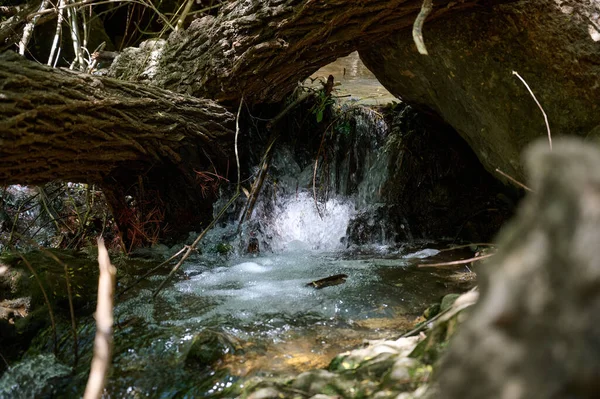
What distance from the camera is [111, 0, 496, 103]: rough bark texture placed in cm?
409

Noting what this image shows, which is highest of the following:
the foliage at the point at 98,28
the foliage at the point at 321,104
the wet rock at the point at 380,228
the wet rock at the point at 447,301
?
the foliage at the point at 98,28

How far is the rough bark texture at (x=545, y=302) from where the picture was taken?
771mm

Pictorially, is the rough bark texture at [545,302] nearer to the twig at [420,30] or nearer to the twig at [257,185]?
the twig at [420,30]

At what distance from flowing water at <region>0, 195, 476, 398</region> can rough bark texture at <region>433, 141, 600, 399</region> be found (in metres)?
1.87

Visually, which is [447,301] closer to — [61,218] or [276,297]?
[276,297]

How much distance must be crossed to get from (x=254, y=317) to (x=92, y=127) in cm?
163

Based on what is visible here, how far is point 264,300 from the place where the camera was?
368cm

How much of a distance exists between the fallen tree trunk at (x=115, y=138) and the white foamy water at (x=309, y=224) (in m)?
0.70

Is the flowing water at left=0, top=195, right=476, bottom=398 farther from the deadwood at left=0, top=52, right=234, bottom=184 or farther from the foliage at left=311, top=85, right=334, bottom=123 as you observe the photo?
the foliage at left=311, top=85, right=334, bottom=123

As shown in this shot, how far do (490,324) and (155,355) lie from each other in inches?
94.3

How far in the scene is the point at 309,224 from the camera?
211 inches

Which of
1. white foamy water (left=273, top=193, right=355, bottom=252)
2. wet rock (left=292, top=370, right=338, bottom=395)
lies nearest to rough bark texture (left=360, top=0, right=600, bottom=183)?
white foamy water (left=273, top=193, right=355, bottom=252)

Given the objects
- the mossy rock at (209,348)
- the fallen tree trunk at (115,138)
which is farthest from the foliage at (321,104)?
the mossy rock at (209,348)

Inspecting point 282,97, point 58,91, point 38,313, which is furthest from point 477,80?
point 38,313
